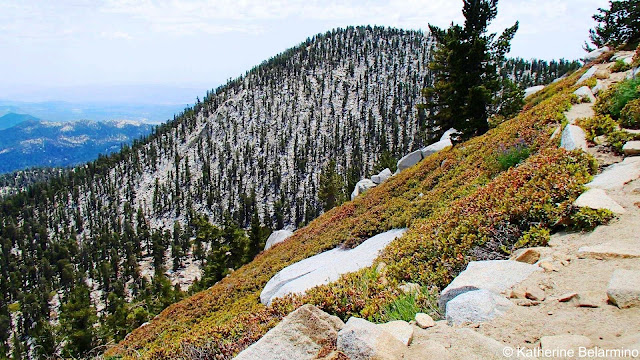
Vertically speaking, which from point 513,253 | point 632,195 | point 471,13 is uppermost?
point 471,13

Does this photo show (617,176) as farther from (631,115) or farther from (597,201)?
(631,115)

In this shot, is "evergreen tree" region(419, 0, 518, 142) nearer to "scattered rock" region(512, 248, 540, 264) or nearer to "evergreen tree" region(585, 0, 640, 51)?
"evergreen tree" region(585, 0, 640, 51)

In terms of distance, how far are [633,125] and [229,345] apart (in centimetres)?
1117

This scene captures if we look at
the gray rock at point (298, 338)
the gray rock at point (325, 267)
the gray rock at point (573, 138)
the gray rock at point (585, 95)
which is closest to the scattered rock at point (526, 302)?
the gray rock at point (298, 338)

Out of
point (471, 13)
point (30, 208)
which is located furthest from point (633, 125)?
point (30, 208)

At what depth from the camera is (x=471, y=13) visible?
969 inches

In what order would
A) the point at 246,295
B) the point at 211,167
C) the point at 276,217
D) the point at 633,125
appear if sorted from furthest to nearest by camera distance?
the point at 211,167, the point at 276,217, the point at 246,295, the point at 633,125

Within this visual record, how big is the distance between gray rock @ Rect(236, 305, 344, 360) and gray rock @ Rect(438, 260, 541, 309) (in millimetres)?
1815

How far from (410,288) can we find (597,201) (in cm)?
366

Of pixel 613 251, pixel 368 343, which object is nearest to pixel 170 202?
pixel 368 343

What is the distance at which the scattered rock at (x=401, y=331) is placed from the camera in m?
4.29

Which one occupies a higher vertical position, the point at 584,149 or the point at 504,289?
the point at 584,149

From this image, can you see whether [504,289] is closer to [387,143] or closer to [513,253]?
[513,253]

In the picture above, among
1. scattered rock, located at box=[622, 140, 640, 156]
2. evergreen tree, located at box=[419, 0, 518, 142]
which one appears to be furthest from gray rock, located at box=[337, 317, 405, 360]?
evergreen tree, located at box=[419, 0, 518, 142]
